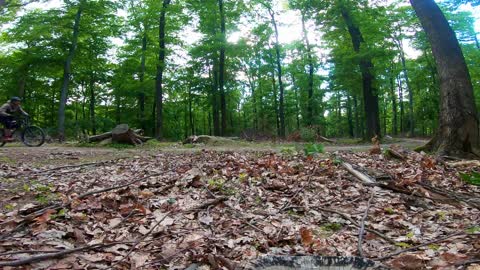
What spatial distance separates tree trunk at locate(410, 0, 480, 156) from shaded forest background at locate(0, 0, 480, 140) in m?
4.58

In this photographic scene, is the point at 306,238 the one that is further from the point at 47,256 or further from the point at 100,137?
the point at 100,137

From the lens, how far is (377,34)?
53.5ft

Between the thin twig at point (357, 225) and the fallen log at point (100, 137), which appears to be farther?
the fallen log at point (100, 137)

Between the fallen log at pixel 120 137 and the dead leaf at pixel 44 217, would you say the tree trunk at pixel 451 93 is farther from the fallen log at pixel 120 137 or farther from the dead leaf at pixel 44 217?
the fallen log at pixel 120 137

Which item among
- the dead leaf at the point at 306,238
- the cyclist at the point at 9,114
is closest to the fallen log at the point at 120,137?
the cyclist at the point at 9,114

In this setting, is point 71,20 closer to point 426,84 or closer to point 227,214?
point 227,214

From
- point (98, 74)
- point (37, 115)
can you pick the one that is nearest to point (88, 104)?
point (37, 115)

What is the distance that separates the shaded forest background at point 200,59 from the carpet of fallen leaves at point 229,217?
992 cm

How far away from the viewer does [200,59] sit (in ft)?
90.3

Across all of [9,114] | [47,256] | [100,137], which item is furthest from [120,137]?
[47,256]

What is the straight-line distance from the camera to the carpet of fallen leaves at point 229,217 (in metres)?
2.95

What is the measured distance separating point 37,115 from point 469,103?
32.1 meters

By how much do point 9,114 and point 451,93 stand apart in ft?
43.7

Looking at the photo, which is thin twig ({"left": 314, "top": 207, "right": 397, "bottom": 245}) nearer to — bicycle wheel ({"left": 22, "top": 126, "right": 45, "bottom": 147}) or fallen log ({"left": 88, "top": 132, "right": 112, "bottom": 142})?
fallen log ({"left": 88, "top": 132, "right": 112, "bottom": 142})
